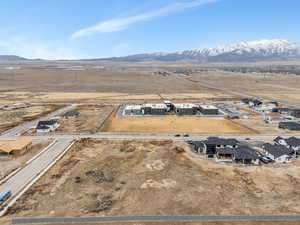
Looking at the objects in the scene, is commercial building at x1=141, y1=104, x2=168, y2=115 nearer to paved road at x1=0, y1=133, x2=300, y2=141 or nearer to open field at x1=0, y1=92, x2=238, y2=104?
paved road at x1=0, y1=133, x2=300, y2=141

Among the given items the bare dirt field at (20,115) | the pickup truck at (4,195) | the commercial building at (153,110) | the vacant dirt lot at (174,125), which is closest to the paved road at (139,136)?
the vacant dirt lot at (174,125)

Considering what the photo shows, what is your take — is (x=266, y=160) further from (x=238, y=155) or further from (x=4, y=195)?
(x=4, y=195)

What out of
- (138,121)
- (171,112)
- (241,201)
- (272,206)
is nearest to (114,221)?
(241,201)

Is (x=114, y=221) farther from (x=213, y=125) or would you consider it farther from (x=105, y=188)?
(x=213, y=125)

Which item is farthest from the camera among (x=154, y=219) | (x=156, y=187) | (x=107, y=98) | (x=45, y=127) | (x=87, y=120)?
(x=107, y=98)

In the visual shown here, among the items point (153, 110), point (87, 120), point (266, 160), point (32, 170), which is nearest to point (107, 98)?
point (153, 110)

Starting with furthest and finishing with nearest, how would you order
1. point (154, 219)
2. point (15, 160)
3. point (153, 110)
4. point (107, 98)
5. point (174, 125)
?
point (107, 98), point (153, 110), point (174, 125), point (15, 160), point (154, 219)

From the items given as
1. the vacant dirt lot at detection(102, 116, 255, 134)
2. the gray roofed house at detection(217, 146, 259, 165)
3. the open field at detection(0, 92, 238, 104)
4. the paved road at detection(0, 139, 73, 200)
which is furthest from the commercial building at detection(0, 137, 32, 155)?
the open field at detection(0, 92, 238, 104)
